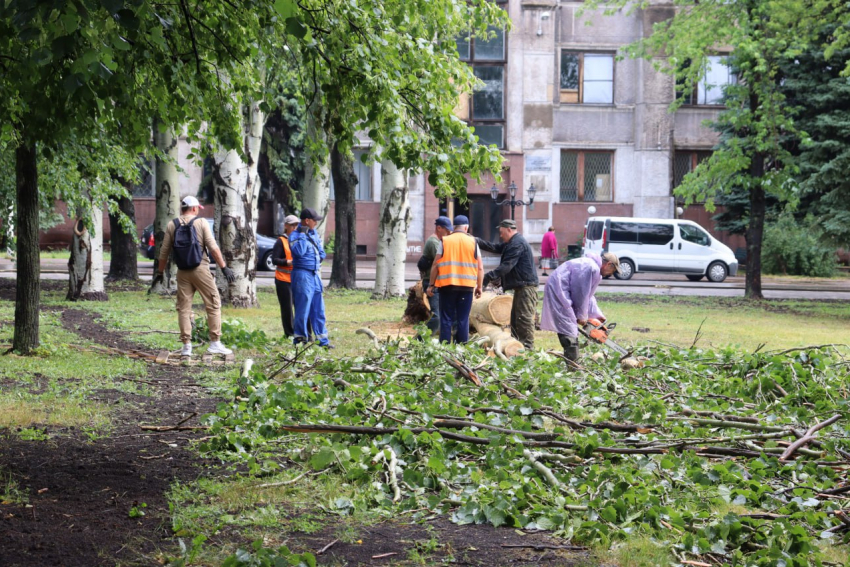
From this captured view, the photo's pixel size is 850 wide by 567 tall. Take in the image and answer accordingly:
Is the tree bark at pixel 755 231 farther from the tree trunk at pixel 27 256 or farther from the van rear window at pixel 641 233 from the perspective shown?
the tree trunk at pixel 27 256

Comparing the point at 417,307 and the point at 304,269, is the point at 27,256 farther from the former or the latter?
the point at 417,307

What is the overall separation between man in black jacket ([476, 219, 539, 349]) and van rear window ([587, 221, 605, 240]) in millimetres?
23135

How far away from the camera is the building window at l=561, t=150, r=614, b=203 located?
40781 millimetres

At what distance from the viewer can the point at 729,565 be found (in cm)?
441

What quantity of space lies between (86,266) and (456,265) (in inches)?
392

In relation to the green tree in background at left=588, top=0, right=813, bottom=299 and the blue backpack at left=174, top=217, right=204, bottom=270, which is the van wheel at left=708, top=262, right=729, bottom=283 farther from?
the blue backpack at left=174, top=217, right=204, bottom=270

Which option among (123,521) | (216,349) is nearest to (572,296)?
(216,349)

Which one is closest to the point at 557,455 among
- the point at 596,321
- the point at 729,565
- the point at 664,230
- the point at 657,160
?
the point at 729,565

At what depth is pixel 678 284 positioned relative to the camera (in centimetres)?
3156

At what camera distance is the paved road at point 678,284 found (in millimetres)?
27516

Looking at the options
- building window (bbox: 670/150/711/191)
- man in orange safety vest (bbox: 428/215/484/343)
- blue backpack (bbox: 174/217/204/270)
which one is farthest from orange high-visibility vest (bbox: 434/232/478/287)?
building window (bbox: 670/150/711/191)

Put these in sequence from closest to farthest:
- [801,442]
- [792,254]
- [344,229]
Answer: [801,442] < [344,229] < [792,254]

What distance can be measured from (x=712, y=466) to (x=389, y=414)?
2132 mm

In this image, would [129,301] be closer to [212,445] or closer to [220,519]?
[212,445]
